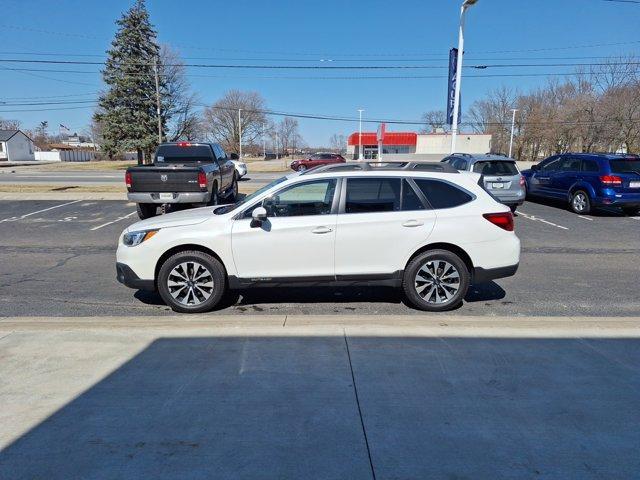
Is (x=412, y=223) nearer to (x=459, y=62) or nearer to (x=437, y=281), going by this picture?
(x=437, y=281)

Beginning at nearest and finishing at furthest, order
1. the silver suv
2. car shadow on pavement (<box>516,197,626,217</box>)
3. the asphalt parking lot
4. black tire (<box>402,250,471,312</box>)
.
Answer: black tire (<box>402,250,471,312</box>), the asphalt parking lot, the silver suv, car shadow on pavement (<box>516,197,626,217</box>)

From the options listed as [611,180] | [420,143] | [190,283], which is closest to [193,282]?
[190,283]

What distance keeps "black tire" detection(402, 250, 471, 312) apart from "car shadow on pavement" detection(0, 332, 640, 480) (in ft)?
3.31

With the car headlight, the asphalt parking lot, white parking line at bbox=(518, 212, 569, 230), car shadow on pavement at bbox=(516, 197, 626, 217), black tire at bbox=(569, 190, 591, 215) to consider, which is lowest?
the asphalt parking lot

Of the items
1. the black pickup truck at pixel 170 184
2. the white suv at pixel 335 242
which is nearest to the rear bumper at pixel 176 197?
the black pickup truck at pixel 170 184

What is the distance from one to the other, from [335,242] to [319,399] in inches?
83.0

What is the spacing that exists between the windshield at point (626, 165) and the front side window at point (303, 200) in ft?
33.5

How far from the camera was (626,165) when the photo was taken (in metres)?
11.4

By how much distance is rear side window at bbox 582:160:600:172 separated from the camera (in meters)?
11.8

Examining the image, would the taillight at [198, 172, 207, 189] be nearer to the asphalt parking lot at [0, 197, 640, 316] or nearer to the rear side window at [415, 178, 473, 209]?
the asphalt parking lot at [0, 197, 640, 316]

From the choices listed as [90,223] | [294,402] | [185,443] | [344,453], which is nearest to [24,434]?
[185,443]

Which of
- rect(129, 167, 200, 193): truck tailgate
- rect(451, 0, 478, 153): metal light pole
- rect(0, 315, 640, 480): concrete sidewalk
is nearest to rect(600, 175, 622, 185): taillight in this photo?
rect(451, 0, 478, 153): metal light pole

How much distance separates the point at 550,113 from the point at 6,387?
2646 inches

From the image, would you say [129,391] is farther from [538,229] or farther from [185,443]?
[538,229]
